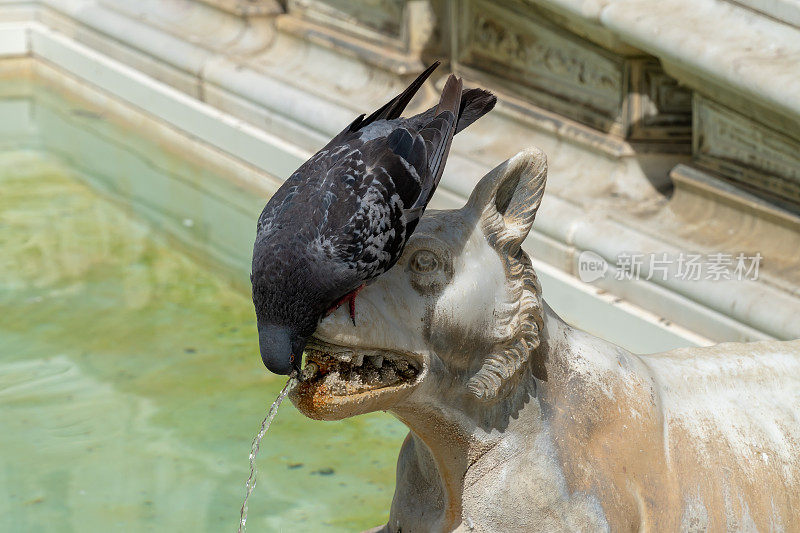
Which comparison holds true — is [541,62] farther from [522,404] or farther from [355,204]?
[355,204]

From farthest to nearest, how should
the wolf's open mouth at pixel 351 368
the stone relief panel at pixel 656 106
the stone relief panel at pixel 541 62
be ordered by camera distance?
the stone relief panel at pixel 541 62 < the stone relief panel at pixel 656 106 < the wolf's open mouth at pixel 351 368

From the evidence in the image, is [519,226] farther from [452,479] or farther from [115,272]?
[115,272]

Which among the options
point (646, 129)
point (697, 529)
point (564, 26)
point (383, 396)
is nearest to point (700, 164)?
point (646, 129)

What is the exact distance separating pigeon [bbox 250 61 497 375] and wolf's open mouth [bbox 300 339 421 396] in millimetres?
73

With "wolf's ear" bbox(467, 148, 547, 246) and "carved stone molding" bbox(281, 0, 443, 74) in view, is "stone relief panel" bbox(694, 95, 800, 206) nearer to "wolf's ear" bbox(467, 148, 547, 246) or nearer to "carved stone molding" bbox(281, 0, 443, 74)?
"carved stone molding" bbox(281, 0, 443, 74)

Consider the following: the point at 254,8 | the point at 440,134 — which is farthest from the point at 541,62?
the point at 440,134

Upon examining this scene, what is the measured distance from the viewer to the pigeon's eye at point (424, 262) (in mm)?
1870

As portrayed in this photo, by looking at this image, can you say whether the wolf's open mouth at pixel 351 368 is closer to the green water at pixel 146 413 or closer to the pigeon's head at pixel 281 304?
the pigeon's head at pixel 281 304

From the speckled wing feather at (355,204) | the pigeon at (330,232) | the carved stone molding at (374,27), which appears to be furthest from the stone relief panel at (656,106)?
the pigeon at (330,232)

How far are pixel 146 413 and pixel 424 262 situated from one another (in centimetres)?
229

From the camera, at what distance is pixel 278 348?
1.69 meters

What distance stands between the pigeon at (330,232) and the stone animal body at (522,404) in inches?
2.4

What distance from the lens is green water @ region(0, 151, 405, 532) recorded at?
11.2 ft

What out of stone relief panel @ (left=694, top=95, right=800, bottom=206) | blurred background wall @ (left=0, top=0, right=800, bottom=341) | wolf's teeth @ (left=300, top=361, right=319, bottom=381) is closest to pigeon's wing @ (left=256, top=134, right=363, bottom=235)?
wolf's teeth @ (left=300, top=361, right=319, bottom=381)
